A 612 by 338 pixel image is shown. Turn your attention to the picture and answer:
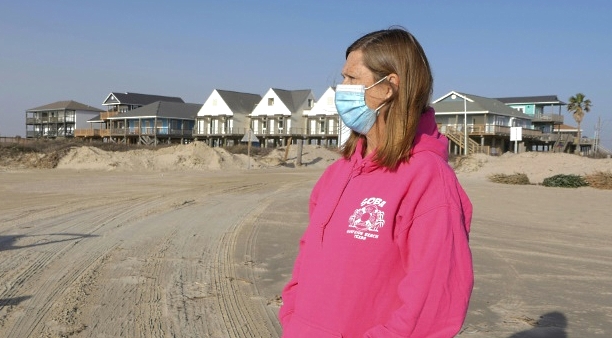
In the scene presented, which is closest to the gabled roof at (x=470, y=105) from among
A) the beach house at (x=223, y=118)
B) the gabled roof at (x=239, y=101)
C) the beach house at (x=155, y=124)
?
the beach house at (x=223, y=118)

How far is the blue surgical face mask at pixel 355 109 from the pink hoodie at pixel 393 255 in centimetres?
14

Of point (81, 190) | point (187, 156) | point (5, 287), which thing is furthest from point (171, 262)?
point (187, 156)

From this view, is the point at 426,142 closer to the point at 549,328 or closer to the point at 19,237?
the point at 549,328

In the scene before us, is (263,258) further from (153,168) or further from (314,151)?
(314,151)

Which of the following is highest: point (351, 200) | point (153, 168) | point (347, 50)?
point (347, 50)

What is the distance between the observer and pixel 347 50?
2287mm

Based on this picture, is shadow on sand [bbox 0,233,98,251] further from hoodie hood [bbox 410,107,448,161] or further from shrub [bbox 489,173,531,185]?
shrub [bbox 489,173,531,185]

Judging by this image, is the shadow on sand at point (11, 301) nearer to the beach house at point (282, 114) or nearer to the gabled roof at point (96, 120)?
the beach house at point (282, 114)

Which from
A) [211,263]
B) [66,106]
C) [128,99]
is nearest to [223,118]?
[128,99]

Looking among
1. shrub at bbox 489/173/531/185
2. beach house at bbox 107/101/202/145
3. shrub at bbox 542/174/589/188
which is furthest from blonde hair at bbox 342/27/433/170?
beach house at bbox 107/101/202/145

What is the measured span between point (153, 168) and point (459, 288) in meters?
32.9

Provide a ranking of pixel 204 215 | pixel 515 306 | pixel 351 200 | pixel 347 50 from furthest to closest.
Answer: pixel 204 215 → pixel 515 306 → pixel 347 50 → pixel 351 200

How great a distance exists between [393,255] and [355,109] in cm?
55

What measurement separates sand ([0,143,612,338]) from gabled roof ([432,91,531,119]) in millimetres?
43877
